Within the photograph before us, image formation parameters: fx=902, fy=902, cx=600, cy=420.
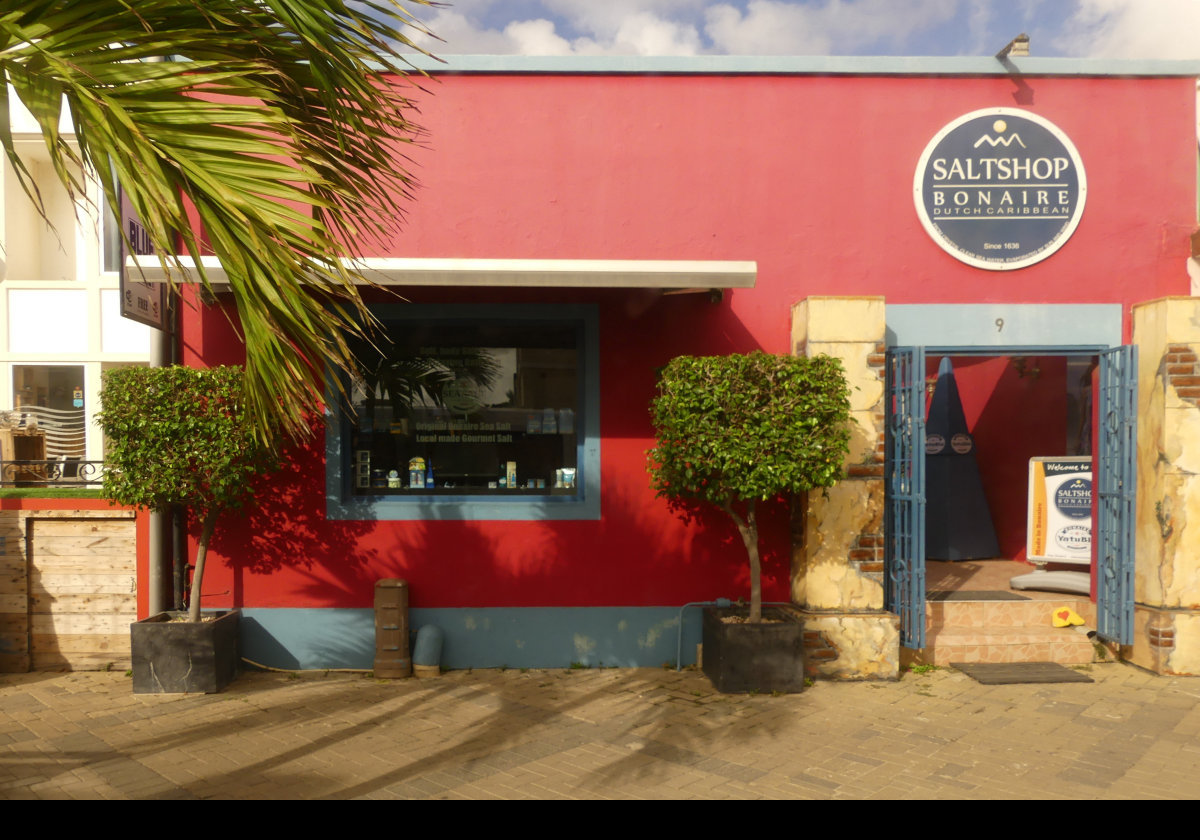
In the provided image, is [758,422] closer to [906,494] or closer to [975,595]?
[906,494]

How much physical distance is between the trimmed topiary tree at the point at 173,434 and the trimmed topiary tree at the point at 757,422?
269cm

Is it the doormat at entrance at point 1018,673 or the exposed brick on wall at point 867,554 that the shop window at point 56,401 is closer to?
the exposed brick on wall at point 867,554

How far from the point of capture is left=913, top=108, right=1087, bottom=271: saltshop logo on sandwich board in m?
6.81

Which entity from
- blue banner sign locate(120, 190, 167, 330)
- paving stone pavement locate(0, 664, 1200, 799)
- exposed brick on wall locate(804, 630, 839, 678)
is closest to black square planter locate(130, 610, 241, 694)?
paving stone pavement locate(0, 664, 1200, 799)

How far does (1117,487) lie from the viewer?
264 inches

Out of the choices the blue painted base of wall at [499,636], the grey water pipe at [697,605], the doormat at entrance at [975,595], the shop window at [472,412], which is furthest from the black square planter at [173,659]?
the doormat at entrance at [975,595]

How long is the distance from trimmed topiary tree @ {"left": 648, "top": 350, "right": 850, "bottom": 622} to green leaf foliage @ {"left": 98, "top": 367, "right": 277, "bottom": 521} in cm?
281

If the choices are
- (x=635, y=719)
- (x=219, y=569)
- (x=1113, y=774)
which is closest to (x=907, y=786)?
(x=1113, y=774)

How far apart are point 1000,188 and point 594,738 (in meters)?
4.98

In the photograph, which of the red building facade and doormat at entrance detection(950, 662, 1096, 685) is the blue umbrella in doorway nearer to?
doormat at entrance detection(950, 662, 1096, 685)

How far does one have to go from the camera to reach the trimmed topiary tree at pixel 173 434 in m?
5.82

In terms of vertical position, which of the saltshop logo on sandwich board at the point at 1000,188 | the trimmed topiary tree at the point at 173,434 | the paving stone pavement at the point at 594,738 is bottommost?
the paving stone pavement at the point at 594,738

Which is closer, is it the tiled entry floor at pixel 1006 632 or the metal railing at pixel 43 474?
the tiled entry floor at pixel 1006 632

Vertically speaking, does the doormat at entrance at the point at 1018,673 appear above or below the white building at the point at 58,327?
below
